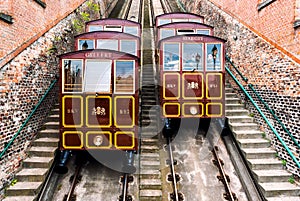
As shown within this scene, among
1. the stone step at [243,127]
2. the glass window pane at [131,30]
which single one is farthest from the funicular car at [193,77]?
the glass window pane at [131,30]

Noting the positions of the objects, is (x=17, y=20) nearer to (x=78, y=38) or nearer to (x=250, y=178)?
(x=78, y=38)

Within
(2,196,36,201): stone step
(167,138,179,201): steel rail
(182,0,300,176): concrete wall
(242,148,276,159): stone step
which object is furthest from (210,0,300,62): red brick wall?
(2,196,36,201): stone step

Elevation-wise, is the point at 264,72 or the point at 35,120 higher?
the point at 264,72

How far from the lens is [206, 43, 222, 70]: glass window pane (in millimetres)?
6633

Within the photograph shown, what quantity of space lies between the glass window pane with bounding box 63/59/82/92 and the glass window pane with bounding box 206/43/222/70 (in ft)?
12.0

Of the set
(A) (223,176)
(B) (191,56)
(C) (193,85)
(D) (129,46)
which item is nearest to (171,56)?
(B) (191,56)

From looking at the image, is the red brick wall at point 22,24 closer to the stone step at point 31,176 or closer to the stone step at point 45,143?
the stone step at point 45,143

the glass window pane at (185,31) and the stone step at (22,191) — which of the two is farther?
the glass window pane at (185,31)

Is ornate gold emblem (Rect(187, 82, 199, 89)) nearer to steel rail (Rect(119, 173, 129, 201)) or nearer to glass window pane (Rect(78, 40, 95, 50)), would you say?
steel rail (Rect(119, 173, 129, 201))

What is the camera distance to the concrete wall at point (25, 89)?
529 cm

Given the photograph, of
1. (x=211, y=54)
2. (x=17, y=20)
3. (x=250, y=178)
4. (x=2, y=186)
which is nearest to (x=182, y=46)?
(x=211, y=54)

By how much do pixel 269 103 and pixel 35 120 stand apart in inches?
273

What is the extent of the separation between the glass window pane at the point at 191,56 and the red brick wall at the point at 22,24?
4523 mm

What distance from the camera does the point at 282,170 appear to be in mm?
5695
